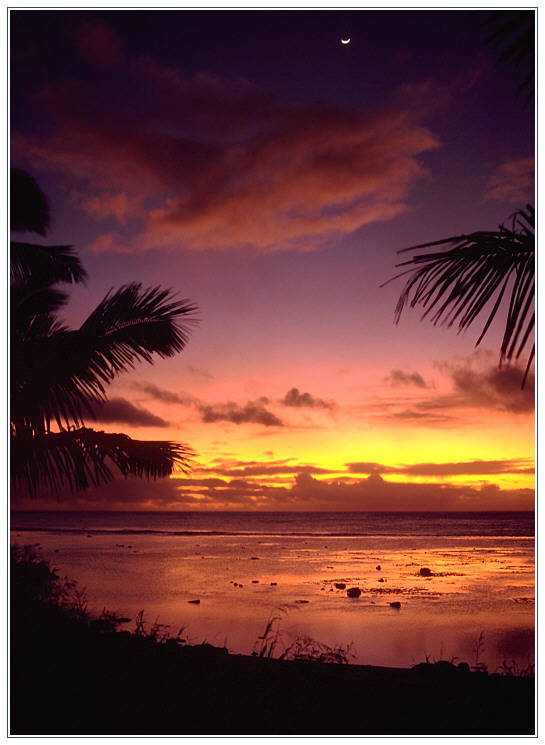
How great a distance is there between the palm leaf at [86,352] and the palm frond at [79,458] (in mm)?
114

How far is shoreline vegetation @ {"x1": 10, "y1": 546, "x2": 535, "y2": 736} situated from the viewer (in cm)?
320

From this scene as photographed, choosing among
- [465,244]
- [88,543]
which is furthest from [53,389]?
[88,543]

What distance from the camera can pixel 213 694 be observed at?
11.8 ft

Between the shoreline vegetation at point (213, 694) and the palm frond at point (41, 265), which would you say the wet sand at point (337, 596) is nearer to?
the shoreline vegetation at point (213, 694)

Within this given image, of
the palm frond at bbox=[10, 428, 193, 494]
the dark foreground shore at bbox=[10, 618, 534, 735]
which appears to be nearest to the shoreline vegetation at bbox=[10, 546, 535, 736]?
the dark foreground shore at bbox=[10, 618, 534, 735]

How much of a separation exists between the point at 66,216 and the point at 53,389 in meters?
2.11

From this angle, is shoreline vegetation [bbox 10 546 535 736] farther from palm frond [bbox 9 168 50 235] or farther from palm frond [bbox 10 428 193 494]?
palm frond [bbox 9 168 50 235]

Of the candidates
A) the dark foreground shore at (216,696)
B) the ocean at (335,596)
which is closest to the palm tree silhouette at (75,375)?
the dark foreground shore at (216,696)

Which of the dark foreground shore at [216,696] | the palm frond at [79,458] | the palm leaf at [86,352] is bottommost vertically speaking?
the dark foreground shore at [216,696]

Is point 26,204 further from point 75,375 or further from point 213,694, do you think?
point 213,694

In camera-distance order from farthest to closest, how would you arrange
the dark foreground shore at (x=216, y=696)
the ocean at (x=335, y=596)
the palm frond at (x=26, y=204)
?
the ocean at (x=335, y=596), the palm frond at (x=26, y=204), the dark foreground shore at (x=216, y=696)

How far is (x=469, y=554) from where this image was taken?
25.7 meters

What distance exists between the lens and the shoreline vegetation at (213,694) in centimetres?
320

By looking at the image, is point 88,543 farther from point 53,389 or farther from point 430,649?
point 53,389
